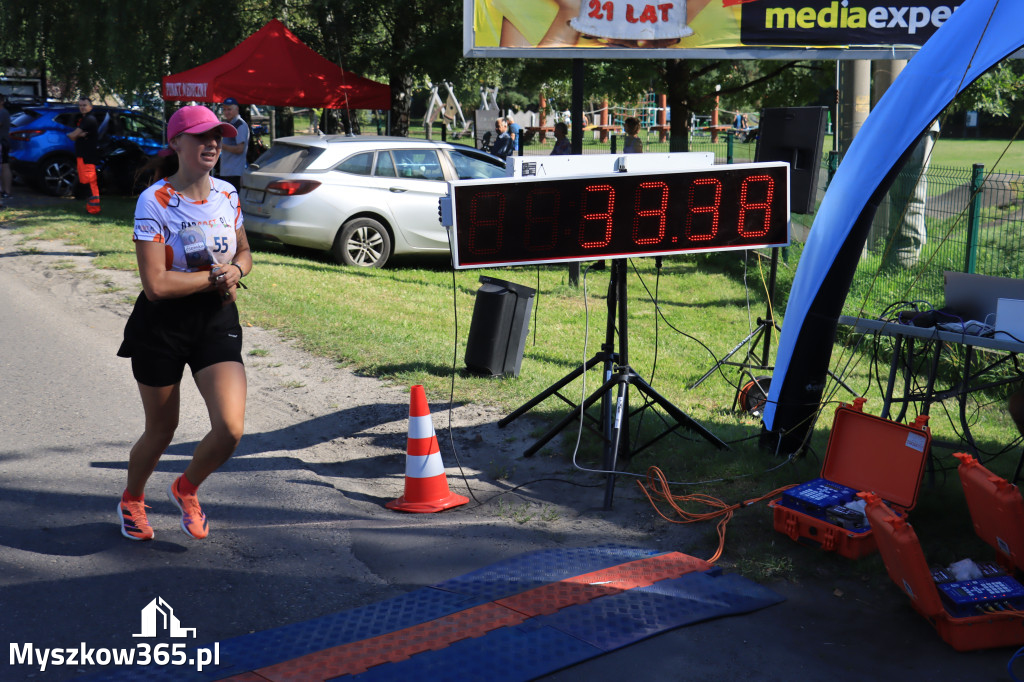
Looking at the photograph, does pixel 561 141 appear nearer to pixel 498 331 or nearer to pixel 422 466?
pixel 498 331

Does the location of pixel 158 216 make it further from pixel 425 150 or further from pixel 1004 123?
pixel 1004 123

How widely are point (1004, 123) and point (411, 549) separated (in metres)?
58.3

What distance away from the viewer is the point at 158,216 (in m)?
4.30

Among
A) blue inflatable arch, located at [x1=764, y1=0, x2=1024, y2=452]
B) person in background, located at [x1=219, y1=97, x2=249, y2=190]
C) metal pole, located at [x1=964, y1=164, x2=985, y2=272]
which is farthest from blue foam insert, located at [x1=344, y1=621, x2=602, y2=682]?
person in background, located at [x1=219, y1=97, x2=249, y2=190]

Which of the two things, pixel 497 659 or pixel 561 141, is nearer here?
pixel 497 659

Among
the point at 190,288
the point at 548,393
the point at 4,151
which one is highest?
the point at 4,151

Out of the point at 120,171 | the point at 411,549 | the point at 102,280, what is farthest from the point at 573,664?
the point at 120,171

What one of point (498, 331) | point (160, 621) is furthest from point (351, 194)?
point (160, 621)

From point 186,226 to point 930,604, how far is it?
368 centimetres

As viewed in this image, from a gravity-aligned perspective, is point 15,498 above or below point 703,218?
below

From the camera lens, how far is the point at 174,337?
14.5 feet

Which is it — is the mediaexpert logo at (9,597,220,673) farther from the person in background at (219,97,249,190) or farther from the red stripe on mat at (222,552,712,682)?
the person in background at (219,97,249,190)

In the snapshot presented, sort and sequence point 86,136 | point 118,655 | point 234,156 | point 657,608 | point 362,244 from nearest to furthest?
1. point 118,655
2. point 657,608
3. point 362,244
4. point 234,156
5. point 86,136

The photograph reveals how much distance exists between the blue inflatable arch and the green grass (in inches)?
18.5
